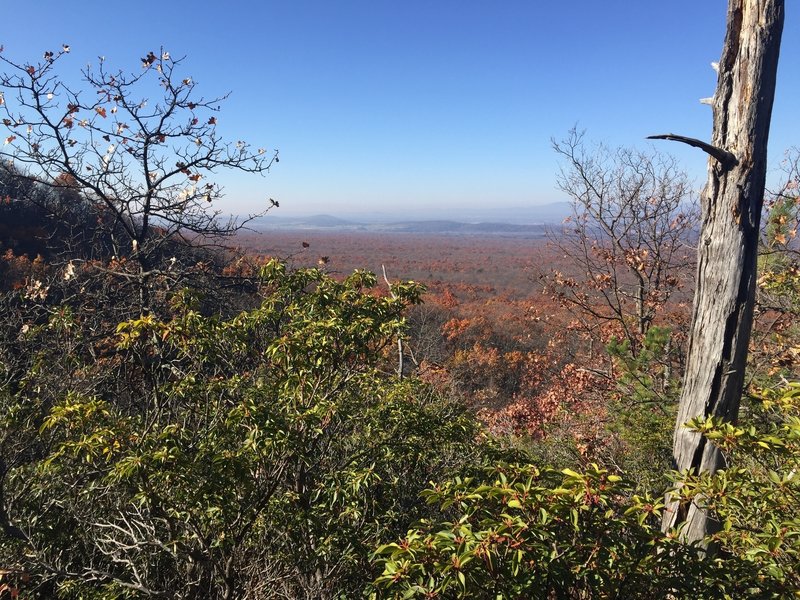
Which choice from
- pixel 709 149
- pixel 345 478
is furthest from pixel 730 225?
pixel 345 478

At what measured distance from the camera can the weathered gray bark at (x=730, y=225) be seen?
3.20 meters

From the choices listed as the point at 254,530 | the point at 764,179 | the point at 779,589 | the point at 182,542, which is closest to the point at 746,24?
the point at 764,179

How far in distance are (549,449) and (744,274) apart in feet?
18.6

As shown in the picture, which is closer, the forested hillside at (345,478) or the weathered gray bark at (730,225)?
the forested hillside at (345,478)

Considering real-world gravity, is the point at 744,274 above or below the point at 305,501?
above

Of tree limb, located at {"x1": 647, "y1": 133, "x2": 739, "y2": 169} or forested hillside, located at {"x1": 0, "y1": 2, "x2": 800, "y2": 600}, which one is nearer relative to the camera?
forested hillside, located at {"x1": 0, "y1": 2, "x2": 800, "y2": 600}

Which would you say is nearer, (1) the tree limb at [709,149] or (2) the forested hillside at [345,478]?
(2) the forested hillside at [345,478]

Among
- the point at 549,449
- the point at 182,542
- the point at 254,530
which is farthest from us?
the point at 549,449

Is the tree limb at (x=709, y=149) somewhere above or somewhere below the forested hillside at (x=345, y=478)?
above

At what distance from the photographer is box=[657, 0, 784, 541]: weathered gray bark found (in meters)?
3.20

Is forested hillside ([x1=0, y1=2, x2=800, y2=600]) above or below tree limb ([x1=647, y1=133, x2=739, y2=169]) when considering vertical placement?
below

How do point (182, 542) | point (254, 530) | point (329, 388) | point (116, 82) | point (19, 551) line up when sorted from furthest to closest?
1. point (116, 82)
2. point (19, 551)
3. point (329, 388)
4. point (254, 530)
5. point (182, 542)

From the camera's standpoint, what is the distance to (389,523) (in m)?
3.01

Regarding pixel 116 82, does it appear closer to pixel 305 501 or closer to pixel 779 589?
pixel 305 501
